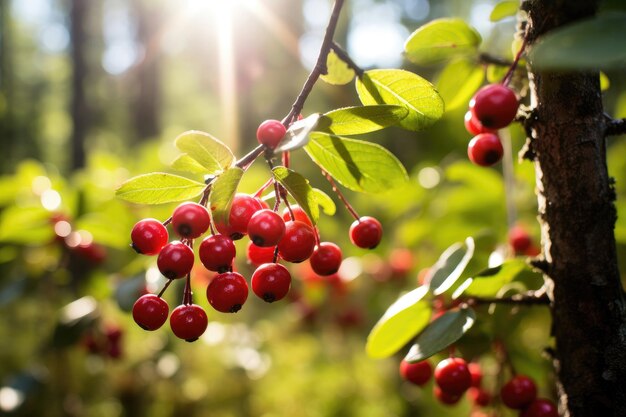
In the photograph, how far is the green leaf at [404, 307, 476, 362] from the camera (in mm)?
933

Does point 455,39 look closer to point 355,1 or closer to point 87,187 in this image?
point 87,187

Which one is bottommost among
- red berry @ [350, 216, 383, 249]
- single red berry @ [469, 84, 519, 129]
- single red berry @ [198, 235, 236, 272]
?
red berry @ [350, 216, 383, 249]

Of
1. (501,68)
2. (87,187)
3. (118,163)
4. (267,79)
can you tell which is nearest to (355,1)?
(267,79)

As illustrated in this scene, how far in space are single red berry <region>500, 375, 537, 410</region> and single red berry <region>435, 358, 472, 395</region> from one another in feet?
0.30

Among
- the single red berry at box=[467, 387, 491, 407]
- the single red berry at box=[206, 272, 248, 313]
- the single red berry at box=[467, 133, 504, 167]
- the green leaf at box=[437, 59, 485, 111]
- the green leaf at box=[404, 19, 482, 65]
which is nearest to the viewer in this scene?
the single red berry at box=[206, 272, 248, 313]

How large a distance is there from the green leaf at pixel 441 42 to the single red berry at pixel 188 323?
70cm

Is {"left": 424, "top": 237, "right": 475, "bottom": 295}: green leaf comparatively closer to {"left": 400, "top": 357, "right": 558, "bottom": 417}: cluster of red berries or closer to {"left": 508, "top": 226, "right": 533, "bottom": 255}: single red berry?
{"left": 400, "top": 357, "right": 558, "bottom": 417}: cluster of red berries

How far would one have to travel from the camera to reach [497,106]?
0.82 metres

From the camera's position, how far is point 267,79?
10141mm

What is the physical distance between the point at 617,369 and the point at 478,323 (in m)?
0.37

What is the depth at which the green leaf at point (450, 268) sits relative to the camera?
1.02m

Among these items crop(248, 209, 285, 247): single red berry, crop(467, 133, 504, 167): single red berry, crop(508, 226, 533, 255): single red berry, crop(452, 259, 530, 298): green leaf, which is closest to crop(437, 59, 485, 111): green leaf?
crop(467, 133, 504, 167): single red berry

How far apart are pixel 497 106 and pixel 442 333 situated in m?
0.43

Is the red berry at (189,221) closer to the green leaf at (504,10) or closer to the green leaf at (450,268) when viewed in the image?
the green leaf at (450,268)
